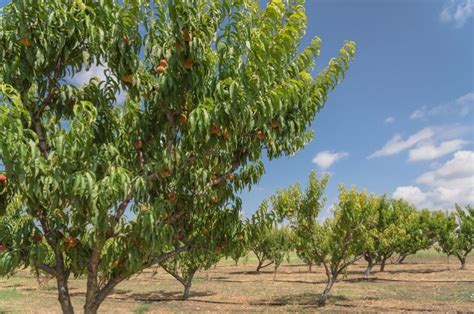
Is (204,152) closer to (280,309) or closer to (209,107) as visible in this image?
(209,107)

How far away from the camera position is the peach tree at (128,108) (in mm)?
3824

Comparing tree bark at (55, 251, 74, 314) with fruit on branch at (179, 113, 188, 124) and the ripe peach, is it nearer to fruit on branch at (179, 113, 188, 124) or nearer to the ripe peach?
fruit on branch at (179, 113, 188, 124)

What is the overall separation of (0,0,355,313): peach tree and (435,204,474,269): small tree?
45577mm

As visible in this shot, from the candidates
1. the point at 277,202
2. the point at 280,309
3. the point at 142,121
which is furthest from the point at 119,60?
the point at 280,309

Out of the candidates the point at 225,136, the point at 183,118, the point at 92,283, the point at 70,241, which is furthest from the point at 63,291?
the point at 225,136

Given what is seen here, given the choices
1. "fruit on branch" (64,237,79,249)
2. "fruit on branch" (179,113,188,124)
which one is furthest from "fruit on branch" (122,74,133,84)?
"fruit on branch" (64,237,79,249)

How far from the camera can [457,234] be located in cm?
4572

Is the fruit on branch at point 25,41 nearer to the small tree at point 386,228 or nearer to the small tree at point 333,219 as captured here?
the small tree at point 333,219

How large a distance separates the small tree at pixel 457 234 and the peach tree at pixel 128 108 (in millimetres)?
45577

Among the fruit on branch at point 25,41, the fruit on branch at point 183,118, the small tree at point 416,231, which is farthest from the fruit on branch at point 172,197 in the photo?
the small tree at point 416,231

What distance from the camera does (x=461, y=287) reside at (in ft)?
86.4

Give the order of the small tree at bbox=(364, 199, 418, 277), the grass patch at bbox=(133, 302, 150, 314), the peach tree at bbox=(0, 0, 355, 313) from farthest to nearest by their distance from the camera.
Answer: the small tree at bbox=(364, 199, 418, 277), the grass patch at bbox=(133, 302, 150, 314), the peach tree at bbox=(0, 0, 355, 313)

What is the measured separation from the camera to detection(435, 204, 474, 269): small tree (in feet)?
144

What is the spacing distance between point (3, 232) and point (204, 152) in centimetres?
246
